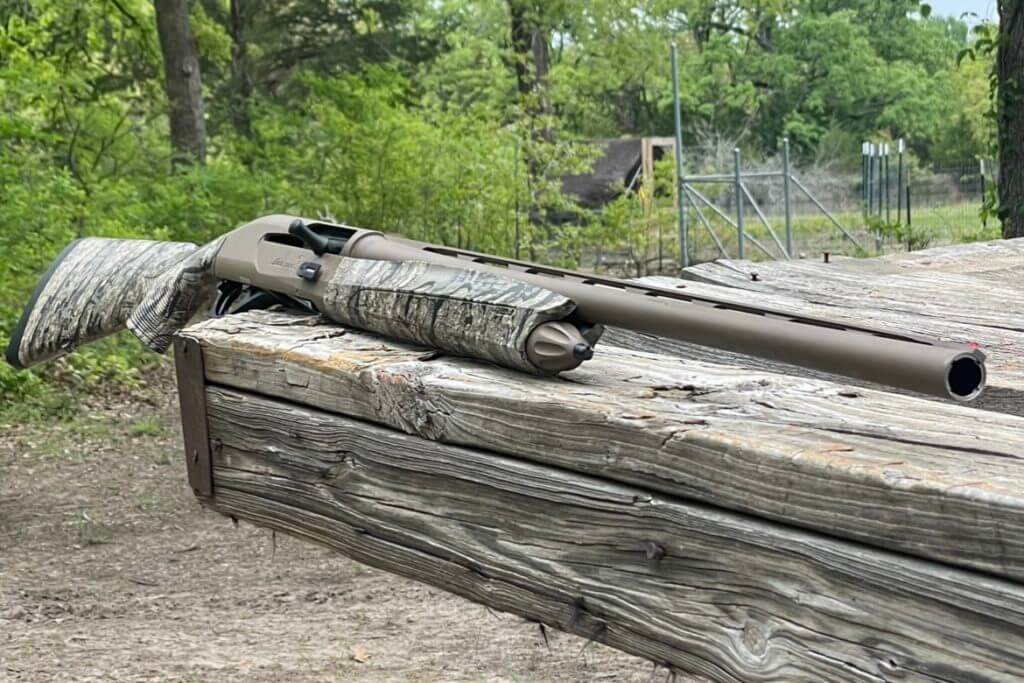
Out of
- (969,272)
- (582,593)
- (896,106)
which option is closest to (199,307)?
(582,593)

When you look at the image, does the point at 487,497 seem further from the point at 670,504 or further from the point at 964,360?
the point at 964,360

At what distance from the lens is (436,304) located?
71.3 inches

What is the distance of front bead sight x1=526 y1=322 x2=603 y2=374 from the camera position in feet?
5.36

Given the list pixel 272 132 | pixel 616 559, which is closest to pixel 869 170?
pixel 272 132

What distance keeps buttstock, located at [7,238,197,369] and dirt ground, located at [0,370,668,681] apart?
5.68 feet

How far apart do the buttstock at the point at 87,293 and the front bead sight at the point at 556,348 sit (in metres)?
1.13

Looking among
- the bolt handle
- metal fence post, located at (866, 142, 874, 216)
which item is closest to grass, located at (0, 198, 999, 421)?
metal fence post, located at (866, 142, 874, 216)

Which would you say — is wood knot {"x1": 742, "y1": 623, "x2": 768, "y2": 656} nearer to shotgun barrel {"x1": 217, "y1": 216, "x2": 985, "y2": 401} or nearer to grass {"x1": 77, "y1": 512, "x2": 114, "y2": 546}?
shotgun barrel {"x1": 217, "y1": 216, "x2": 985, "y2": 401}

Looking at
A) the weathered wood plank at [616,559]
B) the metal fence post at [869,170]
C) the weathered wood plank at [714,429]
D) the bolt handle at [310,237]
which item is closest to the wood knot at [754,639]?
the weathered wood plank at [616,559]

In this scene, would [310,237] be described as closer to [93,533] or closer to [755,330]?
[755,330]

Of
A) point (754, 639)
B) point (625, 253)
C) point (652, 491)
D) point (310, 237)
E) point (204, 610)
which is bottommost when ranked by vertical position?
point (204, 610)

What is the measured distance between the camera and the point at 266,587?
5.29m

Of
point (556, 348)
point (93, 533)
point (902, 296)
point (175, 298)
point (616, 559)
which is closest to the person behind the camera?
point (616, 559)

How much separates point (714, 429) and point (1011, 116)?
5.00 meters
